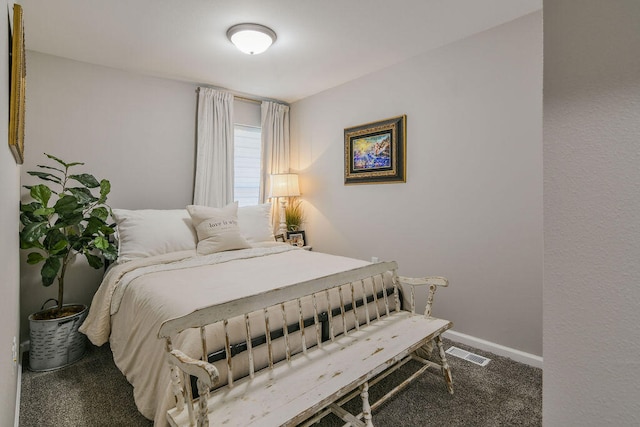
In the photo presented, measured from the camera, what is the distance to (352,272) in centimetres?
187

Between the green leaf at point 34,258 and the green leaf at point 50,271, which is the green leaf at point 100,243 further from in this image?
Answer: the green leaf at point 34,258

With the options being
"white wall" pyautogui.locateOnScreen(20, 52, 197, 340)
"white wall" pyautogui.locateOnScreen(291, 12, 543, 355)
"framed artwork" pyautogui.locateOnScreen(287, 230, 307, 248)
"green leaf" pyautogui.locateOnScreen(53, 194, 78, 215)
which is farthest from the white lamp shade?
"green leaf" pyautogui.locateOnScreen(53, 194, 78, 215)

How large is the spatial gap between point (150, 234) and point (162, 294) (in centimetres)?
108

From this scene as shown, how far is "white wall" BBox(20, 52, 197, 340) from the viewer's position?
2740 mm

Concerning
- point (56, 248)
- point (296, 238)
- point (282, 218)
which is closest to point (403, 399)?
point (296, 238)

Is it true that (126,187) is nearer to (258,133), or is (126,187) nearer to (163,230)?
(163,230)

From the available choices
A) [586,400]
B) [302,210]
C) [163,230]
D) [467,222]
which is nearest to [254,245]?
[163,230]

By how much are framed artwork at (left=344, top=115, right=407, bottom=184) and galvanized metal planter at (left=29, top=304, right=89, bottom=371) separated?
280 centimetres

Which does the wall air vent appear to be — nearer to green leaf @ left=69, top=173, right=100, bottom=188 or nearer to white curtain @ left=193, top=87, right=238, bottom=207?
white curtain @ left=193, top=87, right=238, bottom=207

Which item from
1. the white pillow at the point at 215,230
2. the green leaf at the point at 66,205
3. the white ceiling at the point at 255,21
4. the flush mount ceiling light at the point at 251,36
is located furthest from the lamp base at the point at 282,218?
the green leaf at the point at 66,205

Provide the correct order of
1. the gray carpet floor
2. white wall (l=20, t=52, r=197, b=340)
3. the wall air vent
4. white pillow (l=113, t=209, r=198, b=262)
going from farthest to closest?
white wall (l=20, t=52, r=197, b=340), white pillow (l=113, t=209, r=198, b=262), the wall air vent, the gray carpet floor

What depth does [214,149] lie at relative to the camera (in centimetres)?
369

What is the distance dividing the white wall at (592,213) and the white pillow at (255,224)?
2.78m

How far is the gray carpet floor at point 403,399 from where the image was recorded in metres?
1.75
